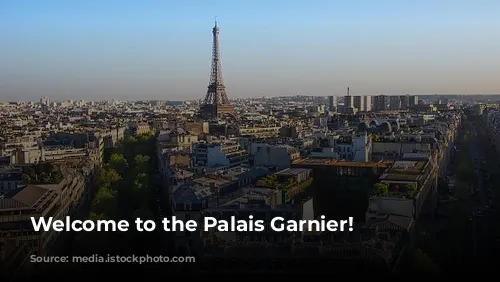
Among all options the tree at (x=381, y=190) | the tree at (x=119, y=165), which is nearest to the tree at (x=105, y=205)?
the tree at (x=381, y=190)

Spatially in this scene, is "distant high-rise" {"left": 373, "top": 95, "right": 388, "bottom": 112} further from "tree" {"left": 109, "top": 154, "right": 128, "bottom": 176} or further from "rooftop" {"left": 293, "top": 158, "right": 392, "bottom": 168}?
"rooftop" {"left": 293, "top": 158, "right": 392, "bottom": 168}

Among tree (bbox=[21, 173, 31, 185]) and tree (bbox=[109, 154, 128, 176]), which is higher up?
tree (bbox=[21, 173, 31, 185])

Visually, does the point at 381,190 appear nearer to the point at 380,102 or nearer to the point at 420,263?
the point at 420,263

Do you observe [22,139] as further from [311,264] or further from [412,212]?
[311,264]

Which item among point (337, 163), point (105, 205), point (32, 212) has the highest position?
point (337, 163)

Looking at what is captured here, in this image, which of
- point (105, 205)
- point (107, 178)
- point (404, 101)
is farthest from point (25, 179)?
point (404, 101)

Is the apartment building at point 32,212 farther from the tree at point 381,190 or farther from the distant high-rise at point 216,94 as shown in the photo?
the distant high-rise at point 216,94

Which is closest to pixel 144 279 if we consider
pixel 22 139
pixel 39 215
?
pixel 39 215

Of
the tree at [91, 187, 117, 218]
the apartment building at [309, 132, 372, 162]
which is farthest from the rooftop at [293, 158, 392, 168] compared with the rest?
the tree at [91, 187, 117, 218]
